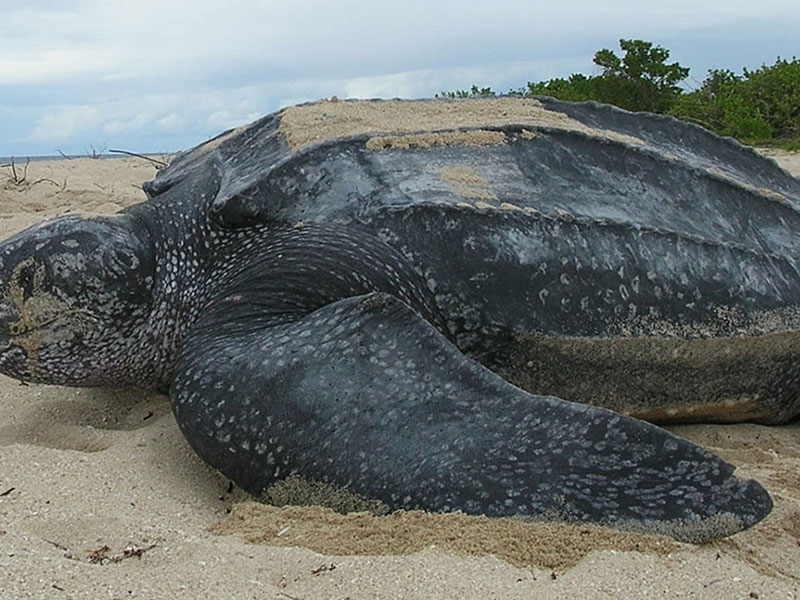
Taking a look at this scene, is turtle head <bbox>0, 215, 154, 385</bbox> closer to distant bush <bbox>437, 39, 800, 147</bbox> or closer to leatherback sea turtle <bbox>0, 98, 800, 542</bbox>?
leatherback sea turtle <bbox>0, 98, 800, 542</bbox>

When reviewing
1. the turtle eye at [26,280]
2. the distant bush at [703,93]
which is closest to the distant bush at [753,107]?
the distant bush at [703,93]

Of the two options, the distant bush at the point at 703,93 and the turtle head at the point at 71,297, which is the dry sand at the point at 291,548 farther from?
the distant bush at the point at 703,93

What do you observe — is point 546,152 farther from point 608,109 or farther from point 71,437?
point 71,437

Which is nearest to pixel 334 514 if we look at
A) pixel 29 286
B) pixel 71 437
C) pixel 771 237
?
pixel 71 437

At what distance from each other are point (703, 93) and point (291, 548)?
9355mm

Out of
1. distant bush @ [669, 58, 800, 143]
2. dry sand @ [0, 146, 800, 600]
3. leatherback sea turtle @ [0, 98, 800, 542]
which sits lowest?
dry sand @ [0, 146, 800, 600]

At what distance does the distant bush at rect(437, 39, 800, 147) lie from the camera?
327 inches

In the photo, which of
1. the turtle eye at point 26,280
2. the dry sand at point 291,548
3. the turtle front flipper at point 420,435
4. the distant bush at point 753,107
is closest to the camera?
the dry sand at point 291,548

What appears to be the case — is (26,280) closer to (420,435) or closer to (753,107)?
(420,435)

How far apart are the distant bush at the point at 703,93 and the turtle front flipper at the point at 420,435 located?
7.24 metres

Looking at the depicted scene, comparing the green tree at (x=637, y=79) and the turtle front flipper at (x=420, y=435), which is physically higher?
the green tree at (x=637, y=79)

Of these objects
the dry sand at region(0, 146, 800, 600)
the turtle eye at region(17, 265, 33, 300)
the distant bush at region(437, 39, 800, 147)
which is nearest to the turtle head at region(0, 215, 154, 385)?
the turtle eye at region(17, 265, 33, 300)

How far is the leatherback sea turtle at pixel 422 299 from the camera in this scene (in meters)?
1.37

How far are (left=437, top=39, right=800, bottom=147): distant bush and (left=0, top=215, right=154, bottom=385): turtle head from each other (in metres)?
6.94
